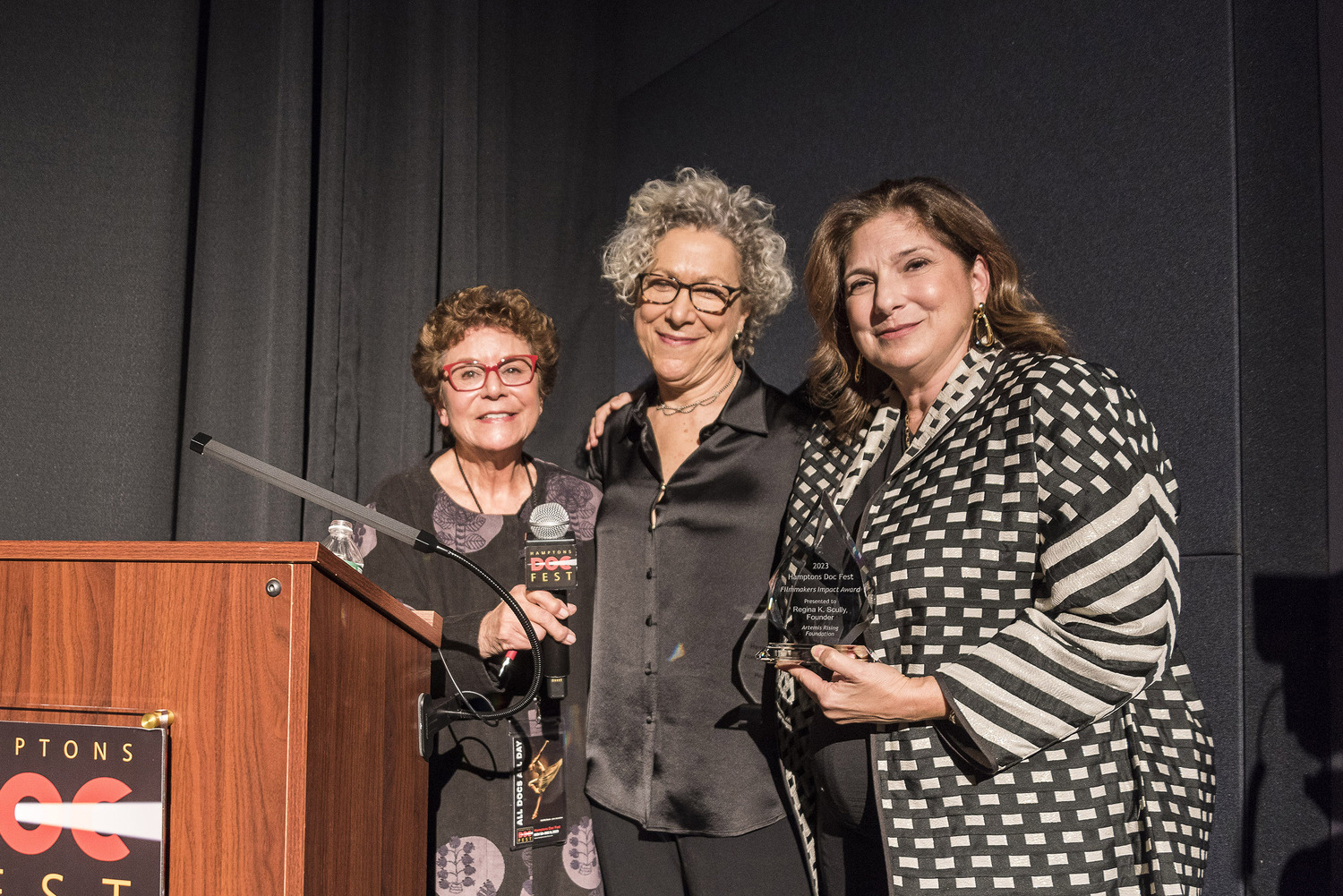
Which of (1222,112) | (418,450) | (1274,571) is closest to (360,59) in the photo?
(418,450)

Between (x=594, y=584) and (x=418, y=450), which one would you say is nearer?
(x=594, y=584)

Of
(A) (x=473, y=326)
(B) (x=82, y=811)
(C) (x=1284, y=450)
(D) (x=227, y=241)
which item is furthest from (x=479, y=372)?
(C) (x=1284, y=450)

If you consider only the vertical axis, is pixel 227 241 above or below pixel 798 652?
above

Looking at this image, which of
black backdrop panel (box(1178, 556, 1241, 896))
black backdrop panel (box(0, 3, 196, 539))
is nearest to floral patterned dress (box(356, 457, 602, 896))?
black backdrop panel (box(0, 3, 196, 539))

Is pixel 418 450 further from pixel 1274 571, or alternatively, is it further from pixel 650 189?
pixel 1274 571

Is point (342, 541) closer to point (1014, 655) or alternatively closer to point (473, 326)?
point (473, 326)

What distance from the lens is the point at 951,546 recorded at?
1406 millimetres

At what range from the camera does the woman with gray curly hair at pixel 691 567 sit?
1.75m

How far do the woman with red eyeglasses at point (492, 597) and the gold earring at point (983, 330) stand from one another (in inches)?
34.3

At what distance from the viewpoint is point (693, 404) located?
210cm

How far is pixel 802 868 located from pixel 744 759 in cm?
22

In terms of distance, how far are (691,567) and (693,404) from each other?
0.41 meters

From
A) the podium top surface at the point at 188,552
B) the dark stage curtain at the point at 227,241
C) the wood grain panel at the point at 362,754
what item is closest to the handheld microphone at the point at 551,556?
the wood grain panel at the point at 362,754

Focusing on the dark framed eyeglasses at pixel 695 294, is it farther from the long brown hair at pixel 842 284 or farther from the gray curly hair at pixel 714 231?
the long brown hair at pixel 842 284
